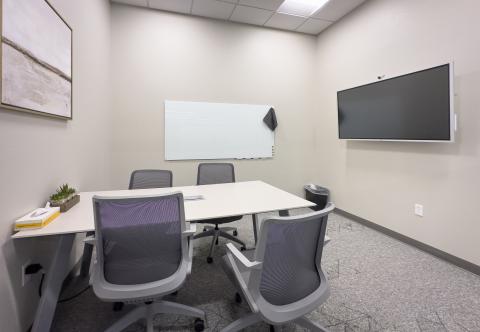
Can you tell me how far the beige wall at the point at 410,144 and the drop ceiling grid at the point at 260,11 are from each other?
9.1 inches

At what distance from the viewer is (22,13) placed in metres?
1.39

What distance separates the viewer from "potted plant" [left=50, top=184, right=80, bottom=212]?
160 cm

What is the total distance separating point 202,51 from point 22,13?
8.34 feet

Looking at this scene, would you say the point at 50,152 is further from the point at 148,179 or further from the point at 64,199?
the point at 148,179

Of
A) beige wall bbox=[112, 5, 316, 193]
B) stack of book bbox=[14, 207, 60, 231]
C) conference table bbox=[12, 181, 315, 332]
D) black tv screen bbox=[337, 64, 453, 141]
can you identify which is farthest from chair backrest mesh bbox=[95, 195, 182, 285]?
black tv screen bbox=[337, 64, 453, 141]

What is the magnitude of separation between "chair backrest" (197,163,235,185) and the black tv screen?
192 centimetres

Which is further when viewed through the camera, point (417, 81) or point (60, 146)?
point (417, 81)

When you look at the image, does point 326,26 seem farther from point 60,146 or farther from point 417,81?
point 60,146

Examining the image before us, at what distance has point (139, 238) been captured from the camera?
129 cm

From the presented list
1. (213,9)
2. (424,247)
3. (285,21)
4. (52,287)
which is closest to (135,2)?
(213,9)

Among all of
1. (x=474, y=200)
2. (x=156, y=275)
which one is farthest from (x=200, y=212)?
(x=474, y=200)

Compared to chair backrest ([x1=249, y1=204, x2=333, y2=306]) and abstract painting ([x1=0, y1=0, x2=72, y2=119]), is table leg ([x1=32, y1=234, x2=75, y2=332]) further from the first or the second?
chair backrest ([x1=249, y1=204, x2=333, y2=306])

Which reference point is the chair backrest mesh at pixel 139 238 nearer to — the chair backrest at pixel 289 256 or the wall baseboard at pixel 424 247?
the chair backrest at pixel 289 256

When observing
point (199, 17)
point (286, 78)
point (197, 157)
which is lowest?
point (197, 157)
